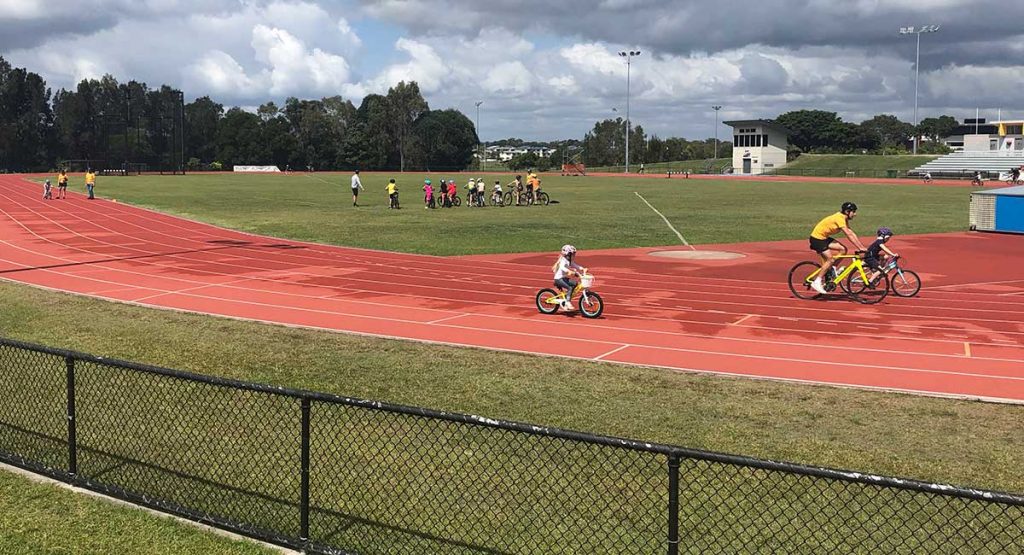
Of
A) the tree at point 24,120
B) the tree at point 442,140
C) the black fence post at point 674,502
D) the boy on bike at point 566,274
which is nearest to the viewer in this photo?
the black fence post at point 674,502

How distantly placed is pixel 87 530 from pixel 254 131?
130m

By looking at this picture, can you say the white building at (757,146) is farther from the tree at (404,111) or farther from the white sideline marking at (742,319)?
the white sideline marking at (742,319)

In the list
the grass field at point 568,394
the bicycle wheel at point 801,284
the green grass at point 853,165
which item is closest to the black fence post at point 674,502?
the grass field at point 568,394

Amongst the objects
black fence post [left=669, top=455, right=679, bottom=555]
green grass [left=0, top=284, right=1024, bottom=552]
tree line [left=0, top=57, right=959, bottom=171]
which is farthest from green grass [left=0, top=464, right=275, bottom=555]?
tree line [left=0, top=57, right=959, bottom=171]

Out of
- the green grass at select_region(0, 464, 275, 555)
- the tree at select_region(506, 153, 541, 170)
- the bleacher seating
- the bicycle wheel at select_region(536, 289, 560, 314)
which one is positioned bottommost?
the green grass at select_region(0, 464, 275, 555)

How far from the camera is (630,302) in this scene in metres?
16.3

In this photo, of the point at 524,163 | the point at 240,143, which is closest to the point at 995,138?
the point at 524,163

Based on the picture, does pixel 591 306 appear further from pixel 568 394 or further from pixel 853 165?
pixel 853 165

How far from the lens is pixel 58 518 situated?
6.18 metres

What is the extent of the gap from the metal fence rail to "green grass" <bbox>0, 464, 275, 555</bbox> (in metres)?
0.18

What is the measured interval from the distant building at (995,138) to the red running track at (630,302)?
8944cm

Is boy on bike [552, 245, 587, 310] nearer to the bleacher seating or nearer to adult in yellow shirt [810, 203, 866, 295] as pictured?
adult in yellow shirt [810, 203, 866, 295]

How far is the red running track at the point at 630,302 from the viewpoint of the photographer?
11695mm

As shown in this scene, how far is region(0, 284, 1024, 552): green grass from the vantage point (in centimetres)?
654
